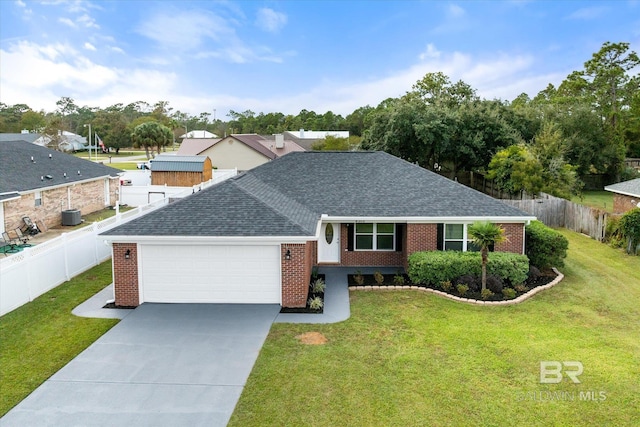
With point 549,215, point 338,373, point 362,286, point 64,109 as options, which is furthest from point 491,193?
point 64,109

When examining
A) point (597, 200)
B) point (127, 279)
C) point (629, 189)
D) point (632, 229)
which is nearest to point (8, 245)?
point (127, 279)

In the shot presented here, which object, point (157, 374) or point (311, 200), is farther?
point (311, 200)

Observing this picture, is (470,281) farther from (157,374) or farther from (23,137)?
(23,137)

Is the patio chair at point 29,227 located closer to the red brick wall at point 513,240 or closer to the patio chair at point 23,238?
the patio chair at point 23,238

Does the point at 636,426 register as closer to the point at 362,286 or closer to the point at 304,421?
the point at 304,421

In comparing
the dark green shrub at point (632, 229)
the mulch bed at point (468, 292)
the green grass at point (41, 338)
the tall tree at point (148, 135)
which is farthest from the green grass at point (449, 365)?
the tall tree at point (148, 135)

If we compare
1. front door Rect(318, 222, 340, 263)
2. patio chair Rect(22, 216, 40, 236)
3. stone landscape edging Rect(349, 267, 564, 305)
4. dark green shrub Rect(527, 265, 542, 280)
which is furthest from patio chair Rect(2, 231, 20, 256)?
dark green shrub Rect(527, 265, 542, 280)

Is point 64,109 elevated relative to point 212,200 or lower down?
elevated
